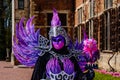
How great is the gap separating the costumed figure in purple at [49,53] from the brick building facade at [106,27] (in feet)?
41.2

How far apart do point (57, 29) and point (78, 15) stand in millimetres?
23564

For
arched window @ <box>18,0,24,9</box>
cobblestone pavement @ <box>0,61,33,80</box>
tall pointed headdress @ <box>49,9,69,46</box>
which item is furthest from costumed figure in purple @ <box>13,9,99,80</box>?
arched window @ <box>18,0,24,9</box>

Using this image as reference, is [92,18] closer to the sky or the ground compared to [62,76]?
closer to the sky

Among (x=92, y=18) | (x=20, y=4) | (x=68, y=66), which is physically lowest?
(x=68, y=66)

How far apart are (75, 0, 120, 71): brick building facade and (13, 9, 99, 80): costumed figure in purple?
1257cm

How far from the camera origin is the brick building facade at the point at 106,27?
58.7ft

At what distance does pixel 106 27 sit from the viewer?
1967cm

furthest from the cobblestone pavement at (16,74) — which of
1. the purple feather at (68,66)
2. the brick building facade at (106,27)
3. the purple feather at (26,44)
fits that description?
the purple feather at (68,66)

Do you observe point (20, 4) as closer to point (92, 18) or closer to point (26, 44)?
point (92, 18)

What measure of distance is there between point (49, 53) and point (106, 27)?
14976 mm

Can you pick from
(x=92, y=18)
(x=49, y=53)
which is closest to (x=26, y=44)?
(x=49, y=53)

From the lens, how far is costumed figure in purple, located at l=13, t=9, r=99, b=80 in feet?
15.9

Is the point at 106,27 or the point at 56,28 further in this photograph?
the point at 106,27

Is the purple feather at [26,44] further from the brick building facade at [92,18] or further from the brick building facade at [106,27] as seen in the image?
the brick building facade at [106,27]
